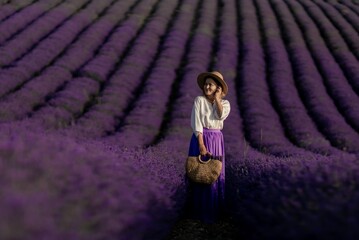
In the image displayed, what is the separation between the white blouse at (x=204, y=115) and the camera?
21.4ft

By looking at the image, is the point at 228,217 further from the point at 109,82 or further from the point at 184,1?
the point at 184,1

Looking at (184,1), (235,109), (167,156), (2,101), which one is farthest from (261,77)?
(184,1)

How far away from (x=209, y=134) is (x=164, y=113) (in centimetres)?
746

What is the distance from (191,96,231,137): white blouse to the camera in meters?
6.52

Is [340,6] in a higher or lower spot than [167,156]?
lower

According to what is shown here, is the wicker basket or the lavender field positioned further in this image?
the wicker basket

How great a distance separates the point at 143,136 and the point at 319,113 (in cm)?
543

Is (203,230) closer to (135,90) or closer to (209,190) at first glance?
(209,190)

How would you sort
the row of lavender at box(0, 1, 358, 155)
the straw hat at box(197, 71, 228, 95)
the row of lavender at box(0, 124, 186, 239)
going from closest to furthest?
the row of lavender at box(0, 124, 186, 239)
the straw hat at box(197, 71, 228, 95)
the row of lavender at box(0, 1, 358, 155)

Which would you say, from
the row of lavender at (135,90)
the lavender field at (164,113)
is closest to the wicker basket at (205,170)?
the lavender field at (164,113)

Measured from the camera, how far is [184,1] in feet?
94.1

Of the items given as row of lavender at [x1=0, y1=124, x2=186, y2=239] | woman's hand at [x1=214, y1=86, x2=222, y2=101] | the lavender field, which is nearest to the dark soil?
the lavender field

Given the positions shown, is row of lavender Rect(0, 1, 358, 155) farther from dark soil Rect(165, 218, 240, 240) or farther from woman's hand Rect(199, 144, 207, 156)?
woman's hand Rect(199, 144, 207, 156)

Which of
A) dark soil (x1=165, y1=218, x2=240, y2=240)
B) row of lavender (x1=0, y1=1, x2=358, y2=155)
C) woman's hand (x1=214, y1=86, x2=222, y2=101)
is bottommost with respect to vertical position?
row of lavender (x1=0, y1=1, x2=358, y2=155)
